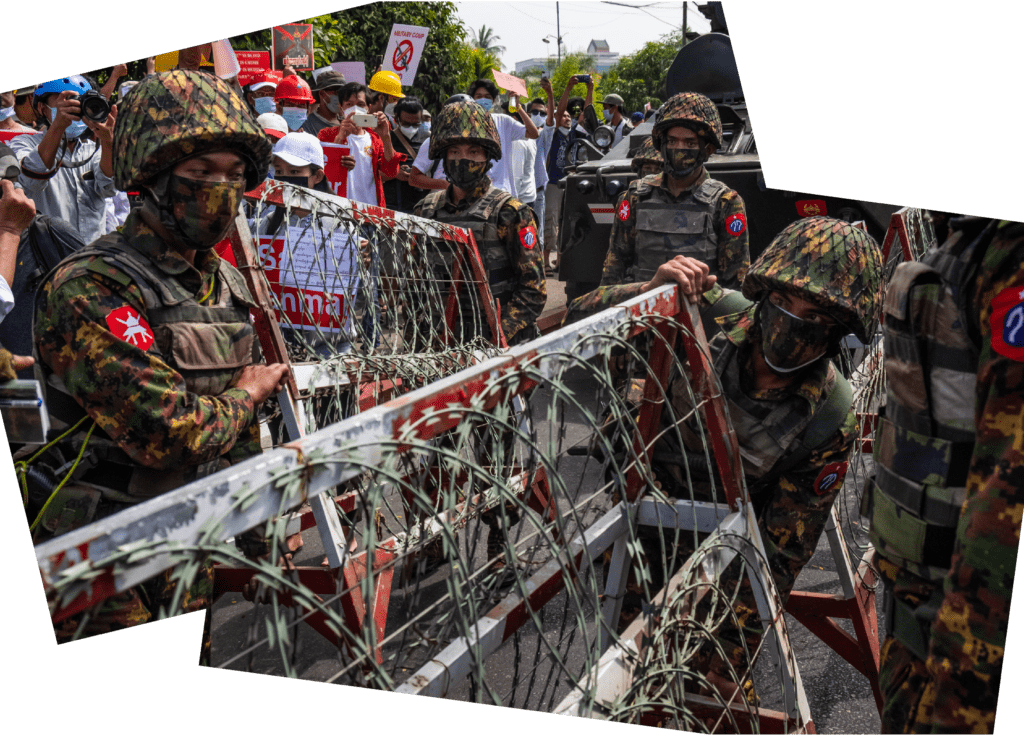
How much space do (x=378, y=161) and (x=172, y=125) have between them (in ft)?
13.4

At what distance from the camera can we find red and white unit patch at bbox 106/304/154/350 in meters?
1.81

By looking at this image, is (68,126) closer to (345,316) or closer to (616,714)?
(345,316)

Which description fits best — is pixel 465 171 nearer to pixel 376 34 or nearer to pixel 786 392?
pixel 376 34

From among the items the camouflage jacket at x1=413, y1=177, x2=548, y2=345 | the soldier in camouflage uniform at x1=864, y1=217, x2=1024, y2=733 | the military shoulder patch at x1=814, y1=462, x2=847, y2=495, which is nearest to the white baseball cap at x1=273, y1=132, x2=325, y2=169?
the camouflage jacket at x1=413, y1=177, x2=548, y2=345

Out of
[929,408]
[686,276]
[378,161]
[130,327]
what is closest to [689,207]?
[686,276]

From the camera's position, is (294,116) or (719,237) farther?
(294,116)

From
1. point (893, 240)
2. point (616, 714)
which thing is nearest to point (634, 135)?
point (893, 240)

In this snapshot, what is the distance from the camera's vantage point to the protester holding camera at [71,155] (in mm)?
2777

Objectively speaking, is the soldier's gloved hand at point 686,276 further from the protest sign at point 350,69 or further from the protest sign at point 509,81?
the protest sign at point 509,81

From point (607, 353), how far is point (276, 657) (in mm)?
1881

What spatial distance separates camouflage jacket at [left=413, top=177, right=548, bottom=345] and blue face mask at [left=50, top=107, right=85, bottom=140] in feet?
5.55

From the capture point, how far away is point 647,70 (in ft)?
19.6

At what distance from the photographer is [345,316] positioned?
364 cm

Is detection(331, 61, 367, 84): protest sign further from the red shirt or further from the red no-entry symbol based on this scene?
the red shirt
